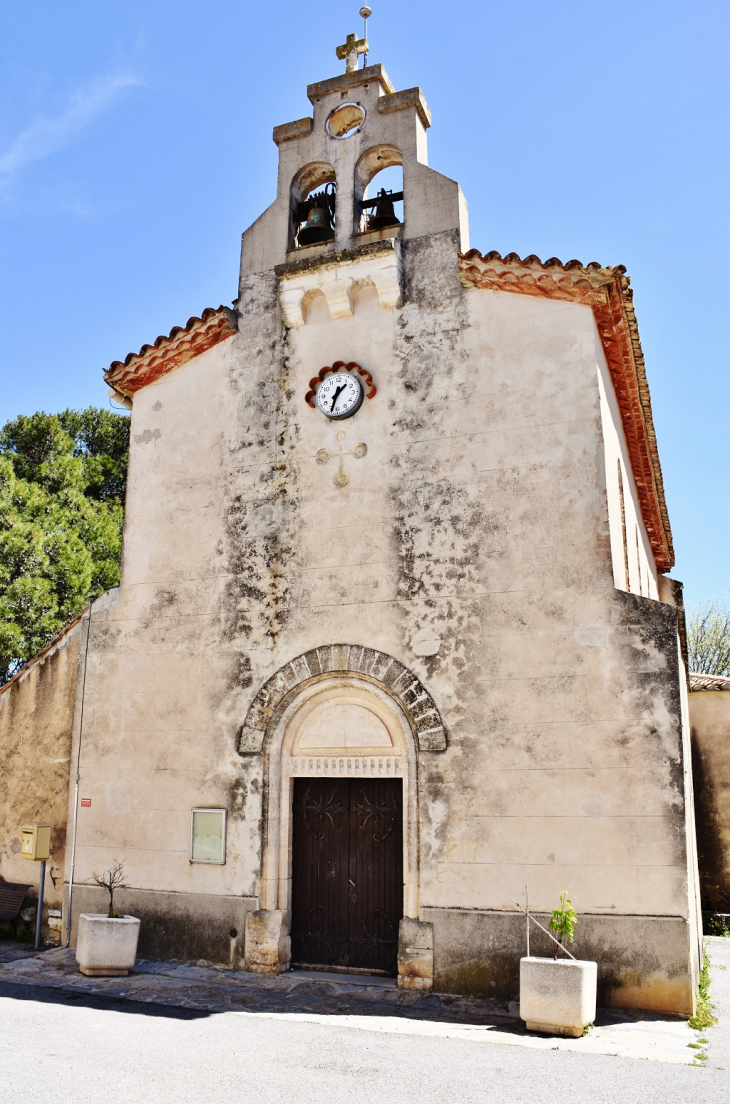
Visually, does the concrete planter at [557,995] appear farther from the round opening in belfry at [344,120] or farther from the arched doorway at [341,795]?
the round opening in belfry at [344,120]

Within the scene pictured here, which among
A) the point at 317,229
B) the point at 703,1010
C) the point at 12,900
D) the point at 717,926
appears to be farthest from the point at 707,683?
the point at 12,900

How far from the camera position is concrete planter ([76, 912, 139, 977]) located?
897cm

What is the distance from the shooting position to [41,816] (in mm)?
11039

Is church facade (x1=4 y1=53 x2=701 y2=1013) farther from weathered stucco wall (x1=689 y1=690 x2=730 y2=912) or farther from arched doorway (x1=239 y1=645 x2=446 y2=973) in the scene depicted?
weathered stucco wall (x1=689 y1=690 x2=730 y2=912)

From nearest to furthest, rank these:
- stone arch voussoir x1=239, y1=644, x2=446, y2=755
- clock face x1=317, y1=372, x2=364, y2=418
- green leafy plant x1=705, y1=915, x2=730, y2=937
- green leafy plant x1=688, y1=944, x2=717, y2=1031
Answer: green leafy plant x1=688, y1=944, x2=717, y2=1031 < stone arch voussoir x1=239, y1=644, x2=446, y2=755 < clock face x1=317, y1=372, x2=364, y2=418 < green leafy plant x1=705, y1=915, x2=730, y2=937

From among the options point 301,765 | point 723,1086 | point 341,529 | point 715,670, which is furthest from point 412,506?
point 715,670

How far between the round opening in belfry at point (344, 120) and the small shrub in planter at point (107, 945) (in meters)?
10.1

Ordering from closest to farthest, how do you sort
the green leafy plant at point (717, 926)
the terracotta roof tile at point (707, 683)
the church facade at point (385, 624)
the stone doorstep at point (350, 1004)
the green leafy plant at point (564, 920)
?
the stone doorstep at point (350, 1004) < the green leafy plant at point (564, 920) < the church facade at point (385, 624) < the green leafy plant at point (717, 926) < the terracotta roof tile at point (707, 683)

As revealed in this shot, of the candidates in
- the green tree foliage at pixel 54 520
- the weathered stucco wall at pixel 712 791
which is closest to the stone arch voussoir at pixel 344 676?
the weathered stucco wall at pixel 712 791

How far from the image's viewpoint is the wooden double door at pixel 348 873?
30.1ft

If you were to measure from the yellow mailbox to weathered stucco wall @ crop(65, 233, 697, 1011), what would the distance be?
57 centimetres

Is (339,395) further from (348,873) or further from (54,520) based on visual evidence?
(54,520)

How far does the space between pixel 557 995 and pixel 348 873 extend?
9.60 ft

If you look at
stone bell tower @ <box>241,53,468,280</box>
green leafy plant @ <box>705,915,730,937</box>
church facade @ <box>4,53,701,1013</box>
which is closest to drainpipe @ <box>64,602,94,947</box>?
church facade @ <box>4,53,701,1013</box>
